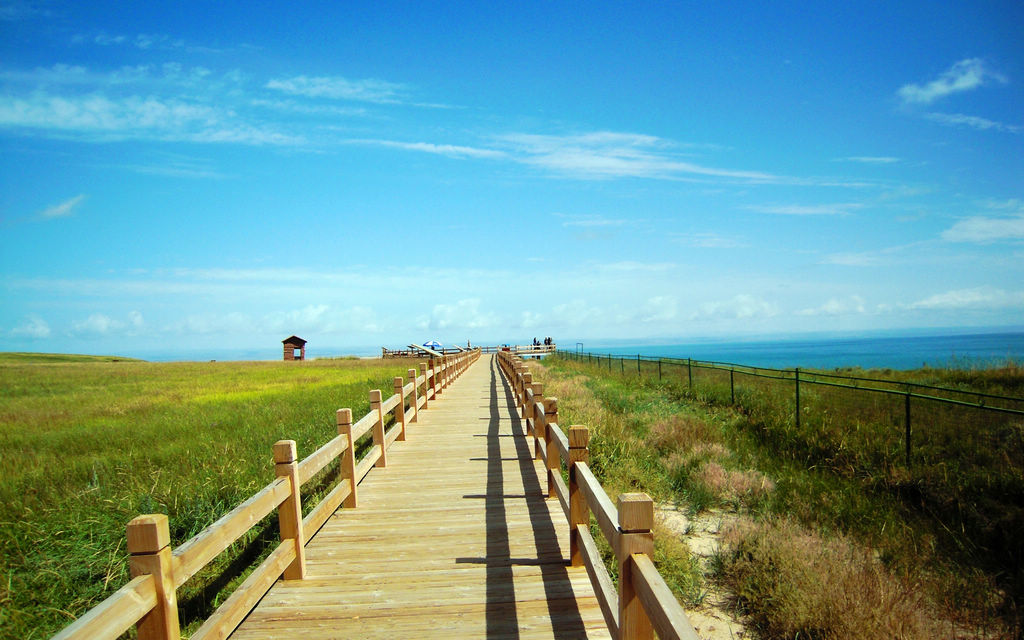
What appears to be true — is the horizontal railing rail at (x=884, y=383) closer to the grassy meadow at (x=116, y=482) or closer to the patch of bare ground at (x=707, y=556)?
the patch of bare ground at (x=707, y=556)

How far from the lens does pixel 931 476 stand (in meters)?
→ 8.49

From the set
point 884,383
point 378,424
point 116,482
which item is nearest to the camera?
point 116,482

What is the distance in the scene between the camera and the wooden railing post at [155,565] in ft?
9.65

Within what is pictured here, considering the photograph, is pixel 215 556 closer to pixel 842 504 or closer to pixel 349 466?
pixel 349 466

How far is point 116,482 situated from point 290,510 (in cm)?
534

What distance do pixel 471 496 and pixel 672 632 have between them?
550 cm

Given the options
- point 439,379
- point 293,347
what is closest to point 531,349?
point 293,347

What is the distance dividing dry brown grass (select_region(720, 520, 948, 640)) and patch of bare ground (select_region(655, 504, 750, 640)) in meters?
0.17

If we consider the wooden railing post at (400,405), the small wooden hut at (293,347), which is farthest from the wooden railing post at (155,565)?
the small wooden hut at (293,347)

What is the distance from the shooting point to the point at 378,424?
9.07 meters

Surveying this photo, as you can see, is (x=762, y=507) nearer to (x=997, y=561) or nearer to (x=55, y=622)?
(x=997, y=561)

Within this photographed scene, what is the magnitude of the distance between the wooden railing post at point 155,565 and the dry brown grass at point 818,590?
4.19 m

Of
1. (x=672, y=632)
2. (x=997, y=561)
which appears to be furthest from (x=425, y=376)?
(x=672, y=632)

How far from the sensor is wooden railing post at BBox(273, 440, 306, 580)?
502 cm
